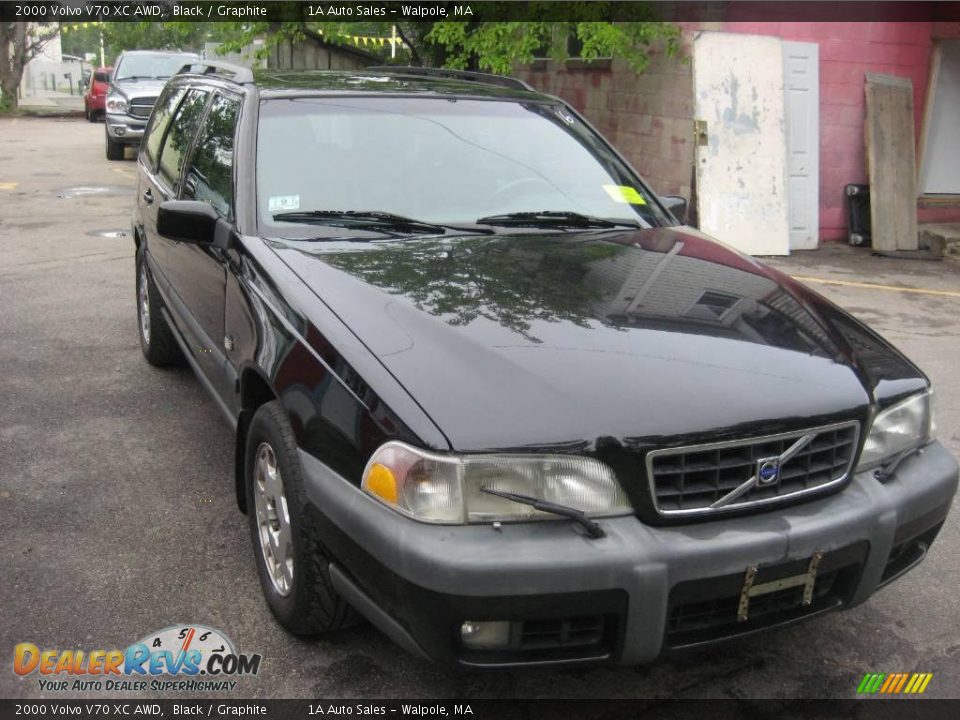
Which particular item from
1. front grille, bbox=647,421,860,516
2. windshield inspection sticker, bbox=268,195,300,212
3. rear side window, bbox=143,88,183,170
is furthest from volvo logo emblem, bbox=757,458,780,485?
rear side window, bbox=143,88,183,170

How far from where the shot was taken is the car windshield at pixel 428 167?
147 inches

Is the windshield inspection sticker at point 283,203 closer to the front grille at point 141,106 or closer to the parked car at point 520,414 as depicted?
the parked car at point 520,414

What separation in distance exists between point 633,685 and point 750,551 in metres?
0.72

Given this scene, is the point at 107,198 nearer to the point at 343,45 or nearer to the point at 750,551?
the point at 343,45

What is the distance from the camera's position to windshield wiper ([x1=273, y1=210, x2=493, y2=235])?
363 cm

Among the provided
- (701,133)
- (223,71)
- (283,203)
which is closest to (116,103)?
(701,133)

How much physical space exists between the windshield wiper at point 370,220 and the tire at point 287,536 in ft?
2.75

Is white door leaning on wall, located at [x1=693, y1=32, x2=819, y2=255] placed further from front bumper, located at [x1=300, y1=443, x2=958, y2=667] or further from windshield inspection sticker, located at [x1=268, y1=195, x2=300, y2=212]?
front bumper, located at [x1=300, y1=443, x2=958, y2=667]

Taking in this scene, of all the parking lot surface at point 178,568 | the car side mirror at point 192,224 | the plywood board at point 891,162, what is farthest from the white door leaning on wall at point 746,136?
the car side mirror at point 192,224

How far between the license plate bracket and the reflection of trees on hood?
853 millimetres

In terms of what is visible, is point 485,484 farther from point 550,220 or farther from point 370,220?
point 550,220

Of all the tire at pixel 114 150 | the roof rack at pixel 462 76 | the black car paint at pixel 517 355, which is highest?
the tire at pixel 114 150

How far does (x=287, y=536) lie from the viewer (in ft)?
9.84

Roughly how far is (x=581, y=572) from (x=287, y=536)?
1.06 m
